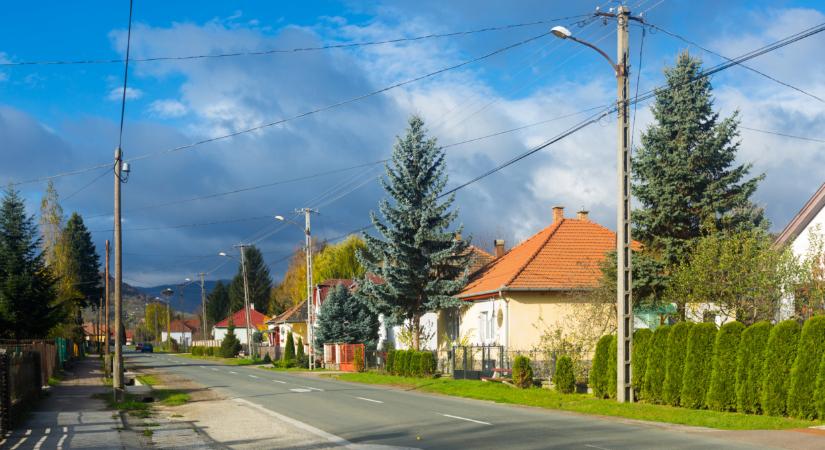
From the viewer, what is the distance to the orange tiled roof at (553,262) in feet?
115

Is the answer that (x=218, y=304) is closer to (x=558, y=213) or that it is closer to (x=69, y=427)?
(x=558, y=213)

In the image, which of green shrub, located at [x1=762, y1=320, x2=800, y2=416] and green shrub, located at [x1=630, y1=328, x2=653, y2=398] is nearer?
green shrub, located at [x1=762, y1=320, x2=800, y2=416]

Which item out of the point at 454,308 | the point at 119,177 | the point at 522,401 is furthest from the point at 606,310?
the point at 119,177

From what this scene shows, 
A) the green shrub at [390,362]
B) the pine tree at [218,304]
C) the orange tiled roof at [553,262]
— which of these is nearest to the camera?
the orange tiled roof at [553,262]

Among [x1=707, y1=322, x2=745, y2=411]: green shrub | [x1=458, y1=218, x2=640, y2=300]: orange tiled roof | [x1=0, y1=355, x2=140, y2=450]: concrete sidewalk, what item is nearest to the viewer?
[x1=0, y1=355, x2=140, y2=450]: concrete sidewalk

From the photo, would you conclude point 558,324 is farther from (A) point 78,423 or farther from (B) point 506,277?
(A) point 78,423

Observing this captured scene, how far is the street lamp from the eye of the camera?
20938 millimetres

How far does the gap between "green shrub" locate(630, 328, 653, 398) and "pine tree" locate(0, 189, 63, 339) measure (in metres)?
34.4

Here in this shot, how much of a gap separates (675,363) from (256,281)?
116036mm

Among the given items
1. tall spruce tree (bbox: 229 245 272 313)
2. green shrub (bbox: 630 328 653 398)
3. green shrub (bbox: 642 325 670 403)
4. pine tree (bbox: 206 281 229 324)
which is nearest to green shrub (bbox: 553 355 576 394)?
green shrub (bbox: 630 328 653 398)

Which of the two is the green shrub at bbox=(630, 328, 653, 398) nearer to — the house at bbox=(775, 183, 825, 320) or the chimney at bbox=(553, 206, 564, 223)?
the house at bbox=(775, 183, 825, 320)

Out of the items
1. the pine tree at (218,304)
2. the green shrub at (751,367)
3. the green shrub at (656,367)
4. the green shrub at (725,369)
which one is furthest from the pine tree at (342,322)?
the pine tree at (218,304)

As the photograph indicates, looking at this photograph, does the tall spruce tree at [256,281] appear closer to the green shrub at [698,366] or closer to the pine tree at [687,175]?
the pine tree at [687,175]

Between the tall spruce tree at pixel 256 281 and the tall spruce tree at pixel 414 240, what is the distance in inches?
3599
